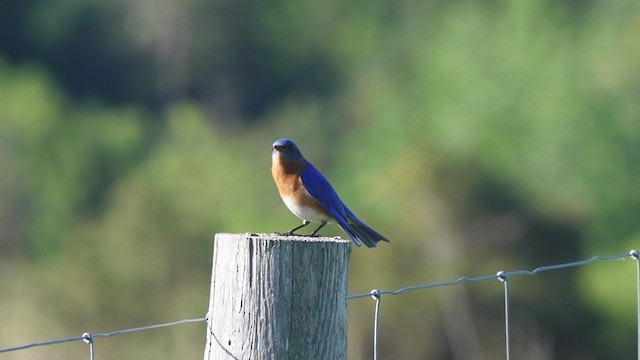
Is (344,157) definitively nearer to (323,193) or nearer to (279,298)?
(323,193)

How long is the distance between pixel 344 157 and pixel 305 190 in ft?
127

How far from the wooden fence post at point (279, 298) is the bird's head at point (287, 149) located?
8.04 feet

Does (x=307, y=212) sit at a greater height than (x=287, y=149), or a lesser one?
lesser

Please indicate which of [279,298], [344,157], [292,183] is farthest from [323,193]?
[344,157]

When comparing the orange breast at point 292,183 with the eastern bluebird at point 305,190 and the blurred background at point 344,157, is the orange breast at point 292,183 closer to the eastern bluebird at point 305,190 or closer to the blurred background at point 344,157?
the eastern bluebird at point 305,190

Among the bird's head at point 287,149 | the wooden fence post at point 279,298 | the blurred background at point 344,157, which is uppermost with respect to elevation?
the blurred background at point 344,157

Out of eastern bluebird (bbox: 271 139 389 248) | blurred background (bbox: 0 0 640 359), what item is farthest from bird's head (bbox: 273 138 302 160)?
blurred background (bbox: 0 0 640 359)

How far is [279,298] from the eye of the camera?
3.93 metres

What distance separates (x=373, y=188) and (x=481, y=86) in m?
11.7

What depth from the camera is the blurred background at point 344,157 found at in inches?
876

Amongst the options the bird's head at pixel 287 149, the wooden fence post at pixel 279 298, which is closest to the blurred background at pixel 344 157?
the bird's head at pixel 287 149

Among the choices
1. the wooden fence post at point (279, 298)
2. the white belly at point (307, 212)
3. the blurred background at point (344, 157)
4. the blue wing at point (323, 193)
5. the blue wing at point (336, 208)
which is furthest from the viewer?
the blurred background at point (344, 157)

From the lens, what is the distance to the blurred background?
22.2 m

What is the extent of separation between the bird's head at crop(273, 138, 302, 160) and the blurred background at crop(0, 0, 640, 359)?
39.0 ft
